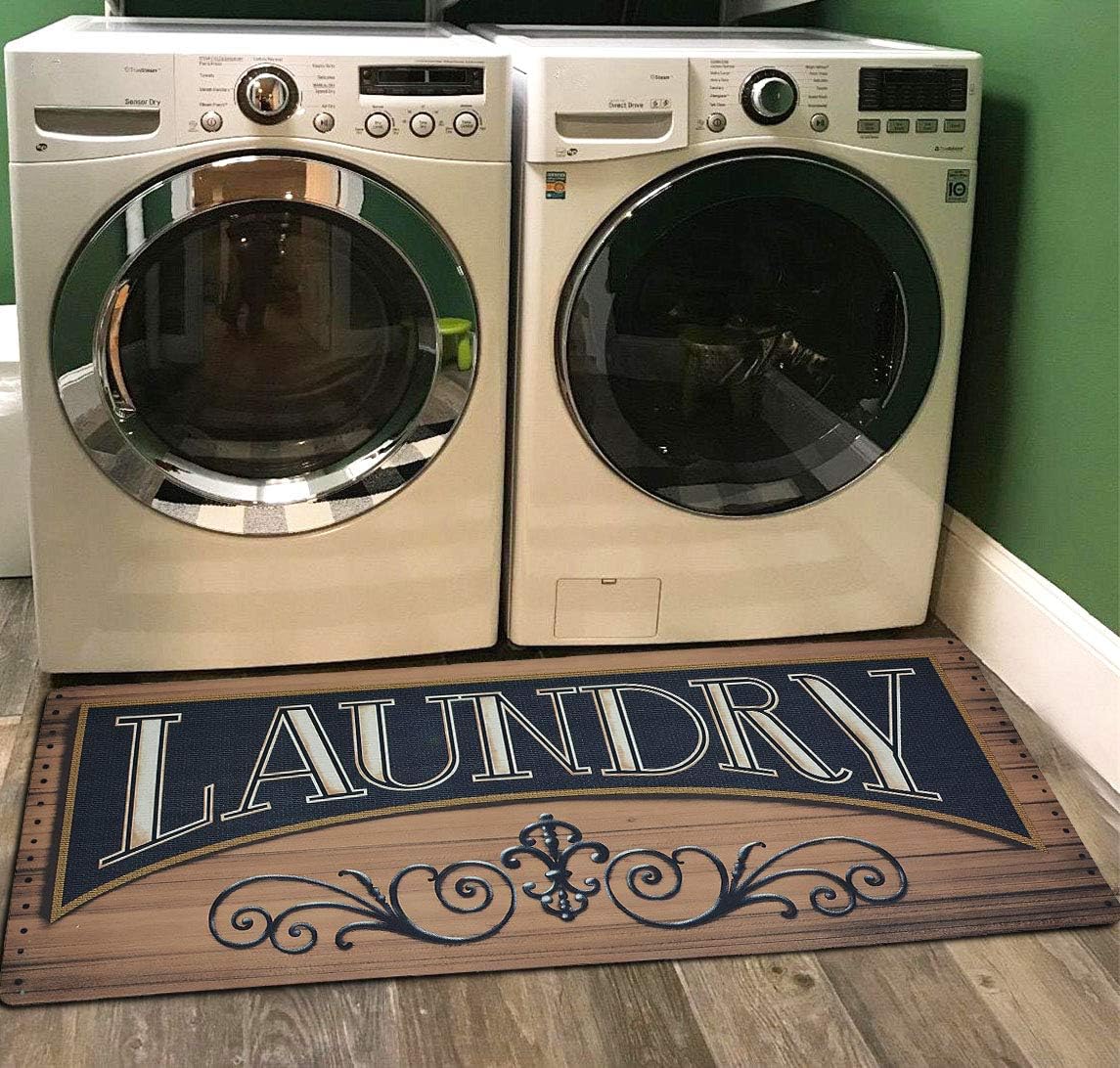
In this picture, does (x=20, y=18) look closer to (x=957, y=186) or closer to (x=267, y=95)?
(x=267, y=95)

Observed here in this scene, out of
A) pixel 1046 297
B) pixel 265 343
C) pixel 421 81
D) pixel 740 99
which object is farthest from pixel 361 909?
pixel 1046 297

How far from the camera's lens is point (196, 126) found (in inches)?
64.4

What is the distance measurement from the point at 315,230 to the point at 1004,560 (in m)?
1.10

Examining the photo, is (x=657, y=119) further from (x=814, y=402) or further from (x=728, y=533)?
(x=728, y=533)

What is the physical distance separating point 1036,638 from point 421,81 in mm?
1136

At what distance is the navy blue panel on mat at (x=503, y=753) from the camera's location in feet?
5.31

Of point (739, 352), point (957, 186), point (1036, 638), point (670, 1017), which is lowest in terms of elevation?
point (670, 1017)

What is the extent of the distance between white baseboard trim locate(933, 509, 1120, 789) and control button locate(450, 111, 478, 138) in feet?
3.22

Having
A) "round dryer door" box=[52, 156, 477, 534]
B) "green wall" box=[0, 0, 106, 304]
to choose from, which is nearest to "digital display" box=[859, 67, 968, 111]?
"round dryer door" box=[52, 156, 477, 534]

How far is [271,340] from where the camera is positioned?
69.1 inches

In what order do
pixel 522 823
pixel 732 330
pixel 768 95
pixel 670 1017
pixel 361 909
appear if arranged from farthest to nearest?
pixel 732 330 < pixel 768 95 < pixel 522 823 < pixel 361 909 < pixel 670 1017

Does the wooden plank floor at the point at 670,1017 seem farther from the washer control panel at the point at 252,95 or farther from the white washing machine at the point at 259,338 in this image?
the washer control panel at the point at 252,95

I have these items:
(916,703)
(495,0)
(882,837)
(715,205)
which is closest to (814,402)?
(715,205)

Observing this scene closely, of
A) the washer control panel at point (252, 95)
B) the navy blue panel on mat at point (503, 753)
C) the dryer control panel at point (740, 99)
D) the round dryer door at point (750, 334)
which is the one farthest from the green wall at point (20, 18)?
the round dryer door at point (750, 334)
